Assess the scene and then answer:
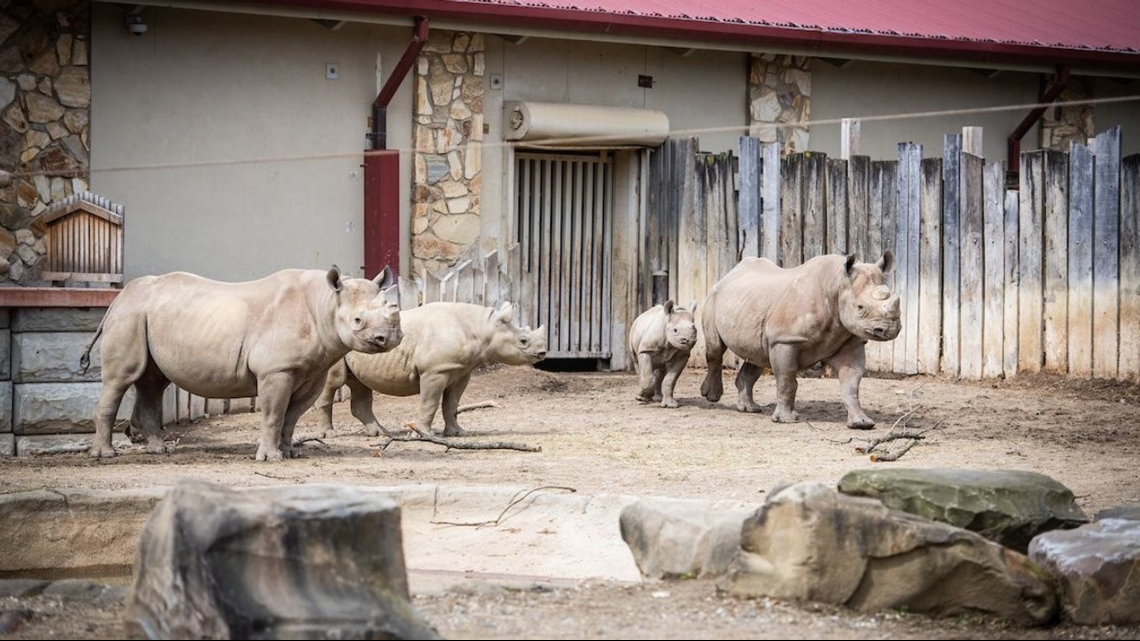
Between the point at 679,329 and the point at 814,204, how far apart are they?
9.61 feet

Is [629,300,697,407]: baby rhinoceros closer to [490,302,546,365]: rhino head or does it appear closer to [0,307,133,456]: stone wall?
[490,302,546,365]: rhino head

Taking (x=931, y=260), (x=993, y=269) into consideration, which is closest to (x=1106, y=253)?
(x=993, y=269)

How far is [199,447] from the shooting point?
38.9ft

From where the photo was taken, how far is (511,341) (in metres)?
12.4

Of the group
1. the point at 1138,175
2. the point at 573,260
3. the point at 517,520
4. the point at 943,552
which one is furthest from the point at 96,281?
the point at 1138,175

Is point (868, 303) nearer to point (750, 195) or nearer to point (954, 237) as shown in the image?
point (954, 237)

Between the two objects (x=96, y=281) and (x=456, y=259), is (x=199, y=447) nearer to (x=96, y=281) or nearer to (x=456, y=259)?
(x=96, y=281)

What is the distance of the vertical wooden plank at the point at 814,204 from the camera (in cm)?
1661

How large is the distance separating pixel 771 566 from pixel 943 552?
0.68m

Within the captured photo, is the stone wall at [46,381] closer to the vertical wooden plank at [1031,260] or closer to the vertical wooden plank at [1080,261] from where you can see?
the vertical wooden plank at [1031,260]

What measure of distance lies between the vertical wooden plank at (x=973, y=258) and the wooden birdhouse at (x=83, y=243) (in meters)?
7.74

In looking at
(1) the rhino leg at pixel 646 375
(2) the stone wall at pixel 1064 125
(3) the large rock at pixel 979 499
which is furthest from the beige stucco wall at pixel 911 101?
(3) the large rock at pixel 979 499

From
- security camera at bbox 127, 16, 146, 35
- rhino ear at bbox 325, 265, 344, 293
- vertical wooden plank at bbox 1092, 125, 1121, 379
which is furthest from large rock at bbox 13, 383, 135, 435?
vertical wooden plank at bbox 1092, 125, 1121, 379

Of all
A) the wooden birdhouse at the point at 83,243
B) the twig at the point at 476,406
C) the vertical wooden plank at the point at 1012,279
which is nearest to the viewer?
the wooden birdhouse at the point at 83,243
